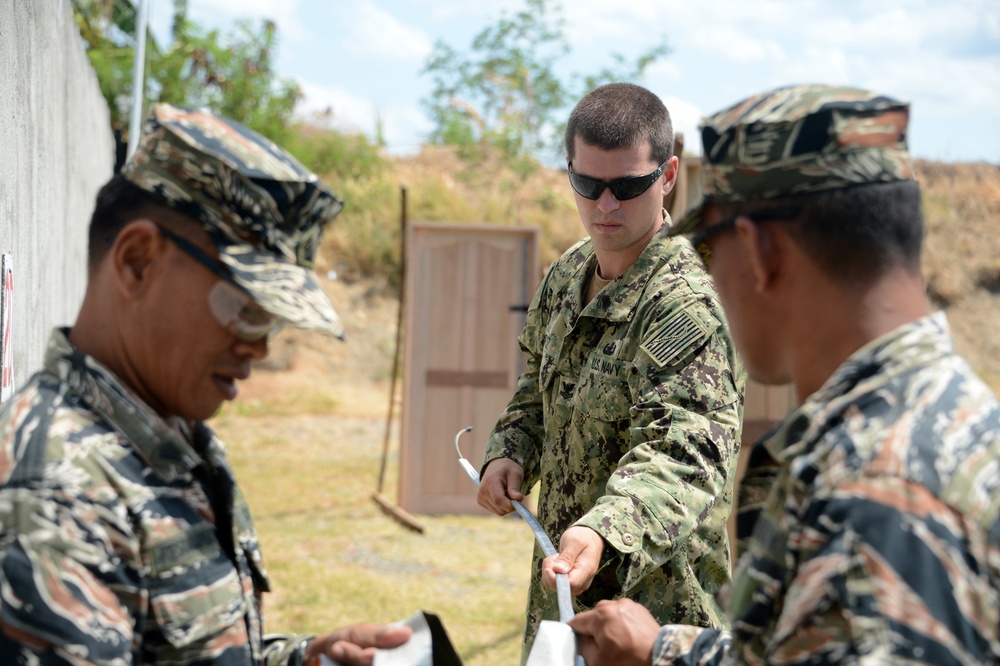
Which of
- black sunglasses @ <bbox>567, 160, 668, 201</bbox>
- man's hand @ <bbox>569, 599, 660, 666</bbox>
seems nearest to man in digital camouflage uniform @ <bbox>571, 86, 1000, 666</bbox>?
man's hand @ <bbox>569, 599, 660, 666</bbox>

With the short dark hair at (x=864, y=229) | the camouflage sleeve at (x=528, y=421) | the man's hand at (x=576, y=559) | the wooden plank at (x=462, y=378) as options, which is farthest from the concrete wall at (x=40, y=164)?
the wooden plank at (x=462, y=378)

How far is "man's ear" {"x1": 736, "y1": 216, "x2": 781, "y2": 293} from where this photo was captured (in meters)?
1.60

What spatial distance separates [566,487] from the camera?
304 centimetres

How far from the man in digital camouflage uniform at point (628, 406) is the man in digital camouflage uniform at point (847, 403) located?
2.59 feet

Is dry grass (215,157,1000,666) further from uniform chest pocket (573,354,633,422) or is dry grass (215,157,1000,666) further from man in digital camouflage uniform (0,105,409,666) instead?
man in digital camouflage uniform (0,105,409,666)

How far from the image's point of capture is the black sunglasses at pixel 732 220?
5.17 feet

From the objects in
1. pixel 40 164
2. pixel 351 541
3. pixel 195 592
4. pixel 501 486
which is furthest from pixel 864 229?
pixel 351 541

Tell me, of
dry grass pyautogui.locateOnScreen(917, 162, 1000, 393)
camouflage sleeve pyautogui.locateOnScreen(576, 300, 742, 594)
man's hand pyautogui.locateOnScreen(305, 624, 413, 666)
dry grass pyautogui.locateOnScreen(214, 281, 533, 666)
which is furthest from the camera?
dry grass pyautogui.locateOnScreen(917, 162, 1000, 393)

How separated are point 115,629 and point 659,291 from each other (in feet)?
6.08

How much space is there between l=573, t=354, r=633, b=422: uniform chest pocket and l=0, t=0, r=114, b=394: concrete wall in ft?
6.22

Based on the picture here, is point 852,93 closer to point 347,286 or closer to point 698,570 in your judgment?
point 698,570

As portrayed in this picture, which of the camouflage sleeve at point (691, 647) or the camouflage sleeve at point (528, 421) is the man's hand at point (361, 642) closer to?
the camouflage sleeve at point (691, 647)

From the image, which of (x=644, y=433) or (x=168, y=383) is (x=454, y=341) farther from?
(x=168, y=383)

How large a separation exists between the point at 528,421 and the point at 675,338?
2.33ft
